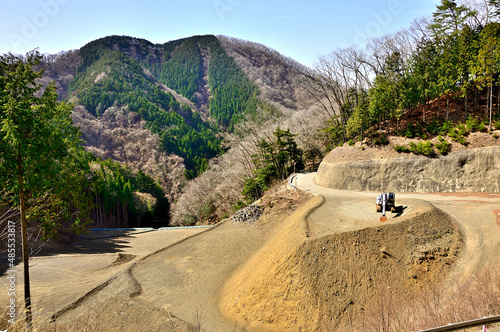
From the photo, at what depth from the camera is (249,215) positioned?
19.2 m

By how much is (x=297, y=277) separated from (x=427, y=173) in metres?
13.1

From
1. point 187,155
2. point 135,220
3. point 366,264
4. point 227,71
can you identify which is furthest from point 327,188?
point 227,71

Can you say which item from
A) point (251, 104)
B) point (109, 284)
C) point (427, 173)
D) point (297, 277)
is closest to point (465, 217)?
point (427, 173)

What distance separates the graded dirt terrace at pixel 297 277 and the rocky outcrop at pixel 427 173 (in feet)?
7.05

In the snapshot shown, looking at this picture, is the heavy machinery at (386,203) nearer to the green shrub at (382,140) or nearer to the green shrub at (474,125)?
the green shrub at (382,140)

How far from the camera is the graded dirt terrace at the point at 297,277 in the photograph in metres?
9.12

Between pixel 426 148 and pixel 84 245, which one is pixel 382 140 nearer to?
pixel 426 148

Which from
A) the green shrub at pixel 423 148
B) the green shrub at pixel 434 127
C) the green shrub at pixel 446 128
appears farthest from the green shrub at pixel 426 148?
the green shrub at pixel 434 127

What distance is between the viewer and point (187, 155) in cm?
7788

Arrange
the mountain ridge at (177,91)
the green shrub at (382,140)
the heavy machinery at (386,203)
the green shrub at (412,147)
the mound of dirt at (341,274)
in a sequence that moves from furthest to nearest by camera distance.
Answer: the mountain ridge at (177,91)
the green shrub at (382,140)
the green shrub at (412,147)
the heavy machinery at (386,203)
the mound of dirt at (341,274)

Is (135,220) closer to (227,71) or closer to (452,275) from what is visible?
(452,275)

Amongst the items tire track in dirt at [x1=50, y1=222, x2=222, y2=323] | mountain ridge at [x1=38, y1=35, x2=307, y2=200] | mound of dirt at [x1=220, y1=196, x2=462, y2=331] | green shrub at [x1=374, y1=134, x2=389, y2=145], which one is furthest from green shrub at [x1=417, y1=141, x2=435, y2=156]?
mountain ridge at [x1=38, y1=35, x2=307, y2=200]

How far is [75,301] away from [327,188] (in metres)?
17.6

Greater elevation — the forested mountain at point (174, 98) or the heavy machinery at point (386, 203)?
the forested mountain at point (174, 98)
